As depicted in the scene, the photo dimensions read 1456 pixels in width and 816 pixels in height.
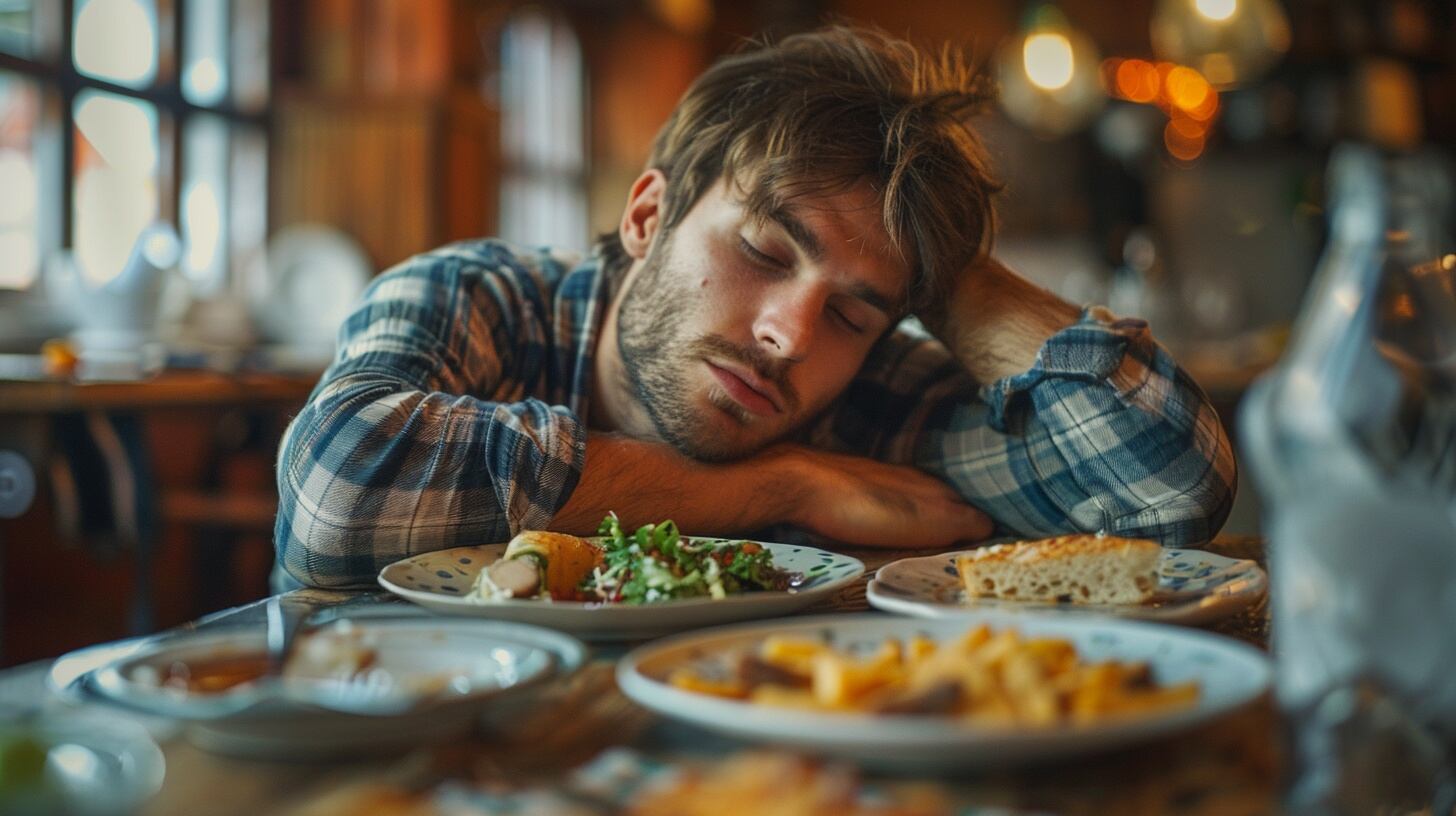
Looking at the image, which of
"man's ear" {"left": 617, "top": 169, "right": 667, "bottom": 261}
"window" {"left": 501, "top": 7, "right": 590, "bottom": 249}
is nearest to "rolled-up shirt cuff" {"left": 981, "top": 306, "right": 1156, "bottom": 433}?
"man's ear" {"left": 617, "top": 169, "right": 667, "bottom": 261}

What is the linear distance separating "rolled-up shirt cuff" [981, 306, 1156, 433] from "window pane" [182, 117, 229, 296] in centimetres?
330

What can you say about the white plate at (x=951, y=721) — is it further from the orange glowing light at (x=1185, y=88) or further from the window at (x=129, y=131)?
the orange glowing light at (x=1185, y=88)

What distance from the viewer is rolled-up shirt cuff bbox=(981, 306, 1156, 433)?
1.56m

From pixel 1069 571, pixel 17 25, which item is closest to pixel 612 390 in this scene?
pixel 1069 571

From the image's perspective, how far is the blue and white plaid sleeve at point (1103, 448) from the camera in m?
1.53

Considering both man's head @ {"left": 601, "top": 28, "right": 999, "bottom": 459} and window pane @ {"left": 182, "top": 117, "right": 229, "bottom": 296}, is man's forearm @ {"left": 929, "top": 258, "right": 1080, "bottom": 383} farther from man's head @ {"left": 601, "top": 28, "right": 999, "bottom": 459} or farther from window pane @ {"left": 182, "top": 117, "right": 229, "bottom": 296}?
window pane @ {"left": 182, "top": 117, "right": 229, "bottom": 296}

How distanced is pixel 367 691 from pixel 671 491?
0.80m

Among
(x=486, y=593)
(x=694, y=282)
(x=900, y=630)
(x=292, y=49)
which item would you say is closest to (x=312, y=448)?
(x=486, y=593)

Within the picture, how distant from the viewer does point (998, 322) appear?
1757 millimetres

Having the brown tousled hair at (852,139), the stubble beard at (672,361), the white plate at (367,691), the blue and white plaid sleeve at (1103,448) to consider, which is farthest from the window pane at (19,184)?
the white plate at (367,691)

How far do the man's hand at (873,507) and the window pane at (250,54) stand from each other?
140 inches

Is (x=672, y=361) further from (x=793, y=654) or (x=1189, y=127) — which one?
(x=1189, y=127)

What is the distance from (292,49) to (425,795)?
4.65 meters

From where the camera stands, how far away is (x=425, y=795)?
593 millimetres
